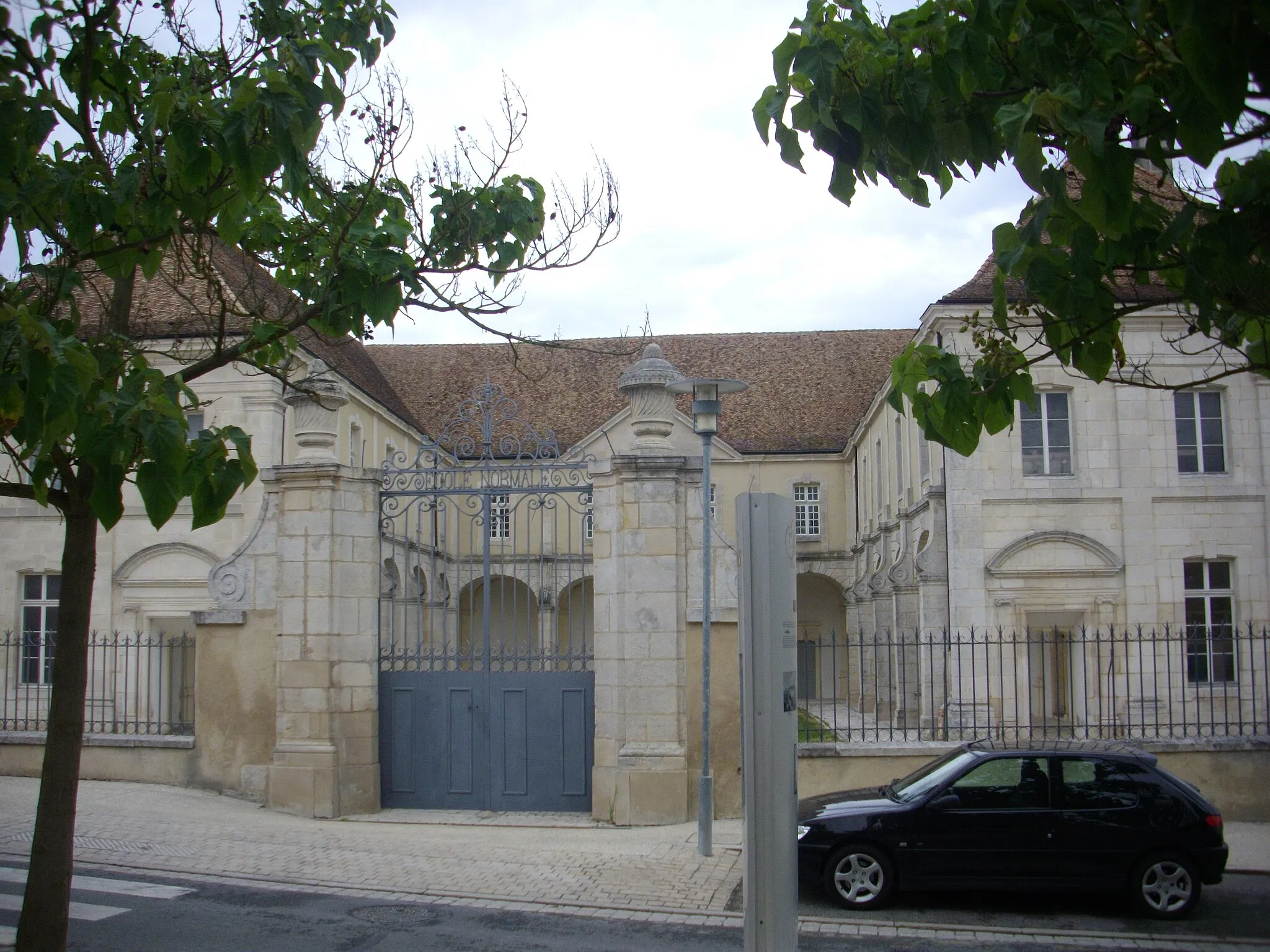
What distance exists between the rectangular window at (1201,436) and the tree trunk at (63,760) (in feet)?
68.5

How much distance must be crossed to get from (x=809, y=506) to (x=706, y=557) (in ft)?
92.6

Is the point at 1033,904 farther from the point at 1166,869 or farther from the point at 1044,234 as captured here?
the point at 1044,234

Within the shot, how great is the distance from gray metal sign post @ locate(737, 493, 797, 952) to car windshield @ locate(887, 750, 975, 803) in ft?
14.4

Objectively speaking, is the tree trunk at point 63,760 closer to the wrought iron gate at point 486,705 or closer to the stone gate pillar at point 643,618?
the wrought iron gate at point 486,705

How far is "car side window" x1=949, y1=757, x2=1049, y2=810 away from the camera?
9.72 m

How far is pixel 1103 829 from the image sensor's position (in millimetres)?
9539

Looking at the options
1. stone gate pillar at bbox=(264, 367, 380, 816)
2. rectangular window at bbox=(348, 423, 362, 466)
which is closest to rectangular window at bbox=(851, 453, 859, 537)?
rectangular window at bbox=(348, 423, 362, 466)

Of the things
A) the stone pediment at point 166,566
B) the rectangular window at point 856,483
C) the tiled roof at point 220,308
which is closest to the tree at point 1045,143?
the tiled roof at point 220,308

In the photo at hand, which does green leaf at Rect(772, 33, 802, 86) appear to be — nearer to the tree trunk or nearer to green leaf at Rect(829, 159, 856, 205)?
green leaf at Rect(829, 159, 856, 205)

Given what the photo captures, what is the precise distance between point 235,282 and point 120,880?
53.5 ft

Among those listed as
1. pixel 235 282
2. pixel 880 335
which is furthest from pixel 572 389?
pixel 235 282

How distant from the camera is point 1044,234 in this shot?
262 inches

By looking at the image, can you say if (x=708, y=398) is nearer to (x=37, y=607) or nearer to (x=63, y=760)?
(x=63, y=760)

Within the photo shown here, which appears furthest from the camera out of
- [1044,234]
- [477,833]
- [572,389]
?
[572,389]
